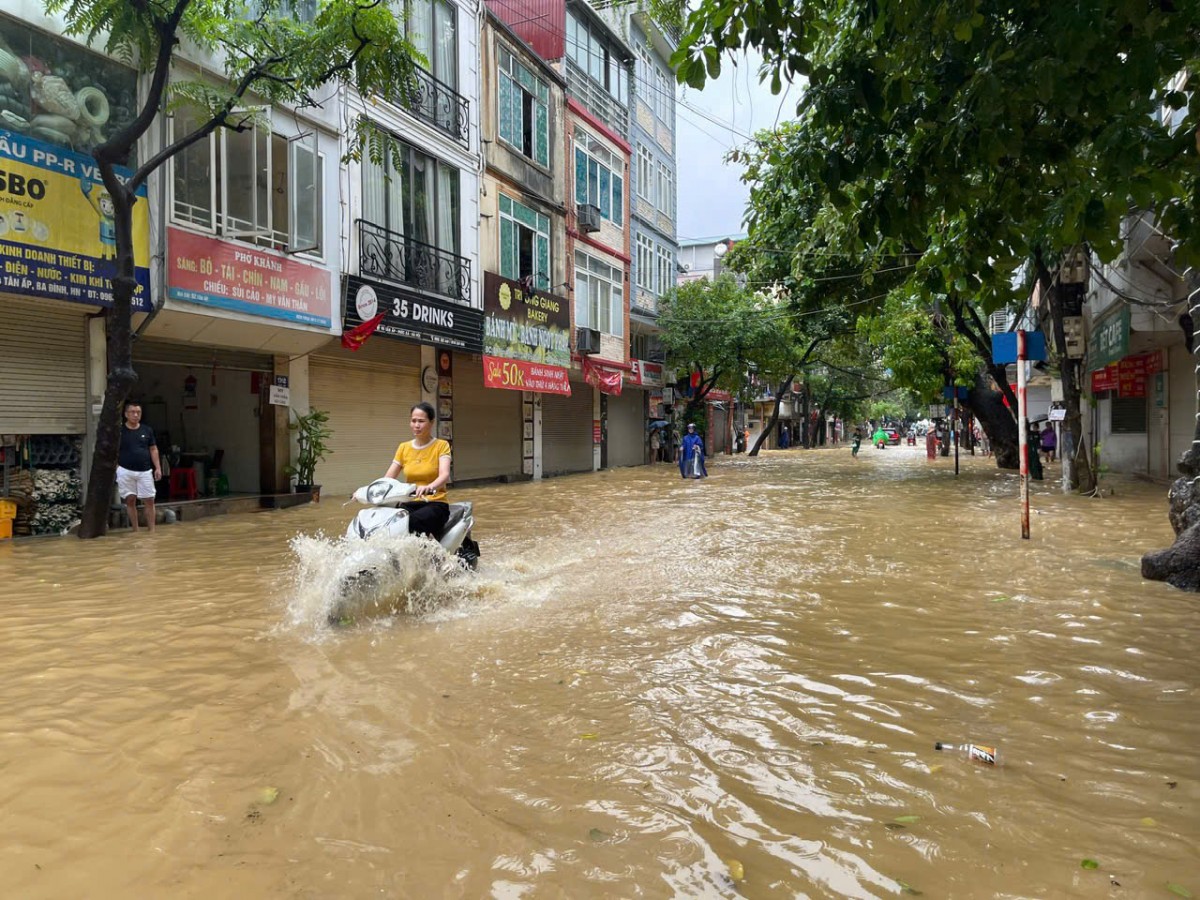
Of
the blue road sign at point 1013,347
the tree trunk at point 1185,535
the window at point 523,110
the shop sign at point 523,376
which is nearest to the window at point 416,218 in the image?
the shop sign at point 523,376

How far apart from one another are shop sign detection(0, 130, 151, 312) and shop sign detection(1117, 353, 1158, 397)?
21.9 metres

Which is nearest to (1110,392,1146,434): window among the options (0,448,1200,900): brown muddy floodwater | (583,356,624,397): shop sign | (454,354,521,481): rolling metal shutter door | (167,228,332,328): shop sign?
(583,356,624,397): shop sign

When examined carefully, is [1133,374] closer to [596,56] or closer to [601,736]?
[596,56]

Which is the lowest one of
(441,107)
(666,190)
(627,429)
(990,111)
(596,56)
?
(627,429)

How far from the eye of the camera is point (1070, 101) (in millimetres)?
3885

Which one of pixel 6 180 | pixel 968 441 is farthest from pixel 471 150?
pixel 968 441

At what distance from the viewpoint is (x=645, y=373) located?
30266mm

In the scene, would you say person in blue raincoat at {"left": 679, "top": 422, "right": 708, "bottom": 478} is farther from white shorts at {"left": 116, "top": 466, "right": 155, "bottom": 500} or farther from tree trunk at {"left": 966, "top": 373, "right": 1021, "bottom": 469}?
white shorts at {"left": 116, "top": 466, "right": 155, "bottom": 500}

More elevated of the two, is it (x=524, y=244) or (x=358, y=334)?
(x=524, y=244)

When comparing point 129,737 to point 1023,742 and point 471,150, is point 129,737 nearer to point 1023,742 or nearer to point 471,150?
point 1023,742

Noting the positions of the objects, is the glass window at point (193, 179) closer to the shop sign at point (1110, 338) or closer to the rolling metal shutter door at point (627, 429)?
the shop sign at point (1110, 338)

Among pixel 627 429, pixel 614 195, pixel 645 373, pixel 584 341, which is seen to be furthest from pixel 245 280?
pixel 627 429

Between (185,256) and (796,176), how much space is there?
9257 millimetres

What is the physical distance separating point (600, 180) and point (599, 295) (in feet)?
12.1
